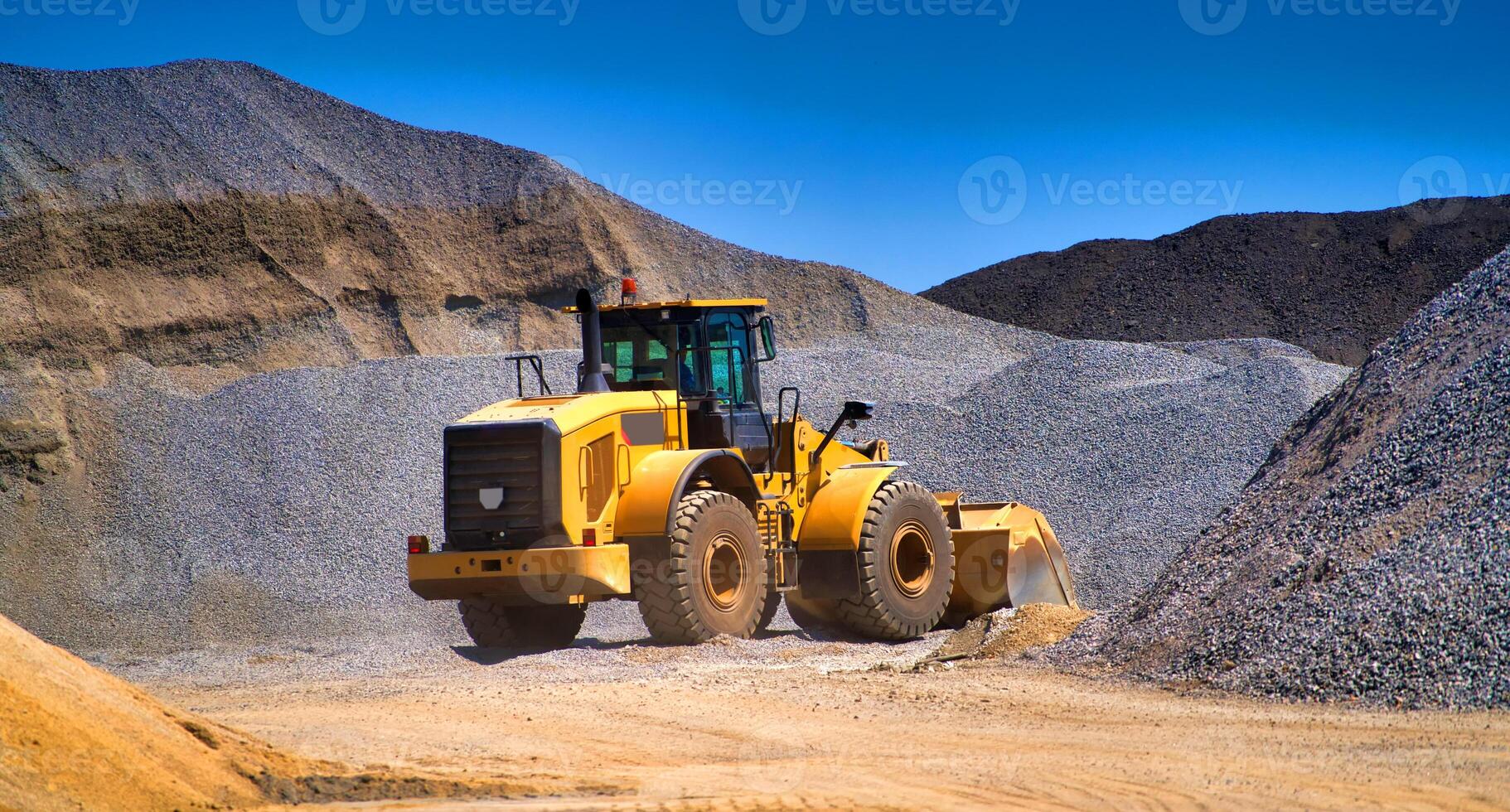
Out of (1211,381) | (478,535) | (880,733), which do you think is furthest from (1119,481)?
(880,733)

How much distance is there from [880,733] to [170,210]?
76.3ft

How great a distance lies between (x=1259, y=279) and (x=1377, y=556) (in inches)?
1655

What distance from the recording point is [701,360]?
1116cm

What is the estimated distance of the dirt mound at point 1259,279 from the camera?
4403 cm

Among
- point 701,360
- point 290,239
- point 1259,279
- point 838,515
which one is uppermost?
point 1259,279

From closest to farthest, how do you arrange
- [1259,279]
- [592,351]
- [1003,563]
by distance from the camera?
[592,351]
[1003,563]
[1259,279]

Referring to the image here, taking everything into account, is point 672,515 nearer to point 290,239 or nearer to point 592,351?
point 592,351

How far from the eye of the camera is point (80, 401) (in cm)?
2139

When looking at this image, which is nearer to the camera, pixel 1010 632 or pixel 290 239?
Result: pixel 1010 632

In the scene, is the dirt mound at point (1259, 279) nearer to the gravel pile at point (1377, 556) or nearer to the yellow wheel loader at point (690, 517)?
the yellow wheel loader at point (690, 517)

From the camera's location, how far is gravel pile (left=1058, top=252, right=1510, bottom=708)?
23.4ft

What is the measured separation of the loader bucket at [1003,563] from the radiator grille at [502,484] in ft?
13.6

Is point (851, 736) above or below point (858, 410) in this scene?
below

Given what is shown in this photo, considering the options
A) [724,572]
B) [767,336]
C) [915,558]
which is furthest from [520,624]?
[915,558]
